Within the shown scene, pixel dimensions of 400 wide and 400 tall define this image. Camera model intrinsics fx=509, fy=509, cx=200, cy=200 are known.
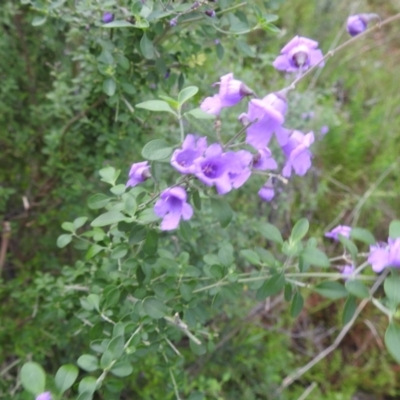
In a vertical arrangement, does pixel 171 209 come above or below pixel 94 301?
above

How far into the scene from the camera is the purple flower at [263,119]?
603mm

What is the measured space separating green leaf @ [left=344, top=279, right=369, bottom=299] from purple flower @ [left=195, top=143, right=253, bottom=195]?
0.20 m

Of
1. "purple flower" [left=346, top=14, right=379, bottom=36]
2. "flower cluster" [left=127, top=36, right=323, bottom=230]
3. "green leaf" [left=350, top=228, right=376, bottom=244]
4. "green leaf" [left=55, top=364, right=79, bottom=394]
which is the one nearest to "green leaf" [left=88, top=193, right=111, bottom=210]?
"flower cluster" [left=127, top=36, right=323, bottom=230]

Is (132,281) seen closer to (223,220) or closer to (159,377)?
(223,220)

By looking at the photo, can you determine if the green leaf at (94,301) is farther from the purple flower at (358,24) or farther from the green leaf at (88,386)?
the purple flower at (358,24)

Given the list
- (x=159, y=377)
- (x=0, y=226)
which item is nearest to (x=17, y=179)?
(x=0, y=226)

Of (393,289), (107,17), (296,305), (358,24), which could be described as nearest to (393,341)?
(393,289)

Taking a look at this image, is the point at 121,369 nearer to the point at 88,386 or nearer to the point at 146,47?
the point at 88,386

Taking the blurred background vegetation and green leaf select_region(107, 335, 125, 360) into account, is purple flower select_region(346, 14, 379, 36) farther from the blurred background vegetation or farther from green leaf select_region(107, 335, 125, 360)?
green leaf select_region(107, 335, 125, 360)

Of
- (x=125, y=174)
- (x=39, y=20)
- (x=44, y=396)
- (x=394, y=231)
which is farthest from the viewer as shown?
(x=125, y=174)

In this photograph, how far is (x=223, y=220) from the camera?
694mm

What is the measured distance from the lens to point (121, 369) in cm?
70

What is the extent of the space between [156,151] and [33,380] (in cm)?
31

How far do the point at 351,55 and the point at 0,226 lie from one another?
2057 mm
